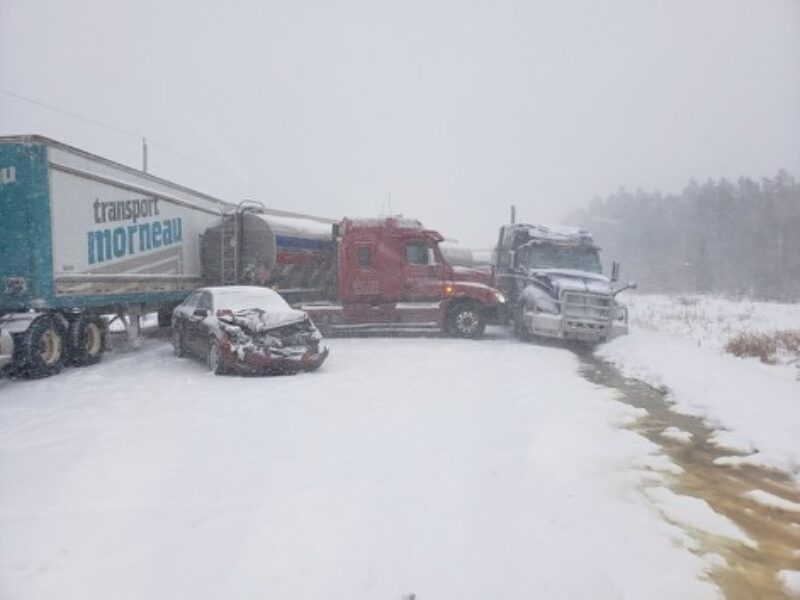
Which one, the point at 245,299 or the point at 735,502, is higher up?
the point at 245,299

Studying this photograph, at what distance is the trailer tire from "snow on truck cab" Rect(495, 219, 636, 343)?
10256 mm

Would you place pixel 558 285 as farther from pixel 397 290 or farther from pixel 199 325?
pixel 199 325

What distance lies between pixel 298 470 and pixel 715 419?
5.72 m

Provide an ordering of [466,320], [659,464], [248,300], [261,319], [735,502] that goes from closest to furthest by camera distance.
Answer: [735,502] < [659,464] < [261,319] < [248,300] < [466,320]

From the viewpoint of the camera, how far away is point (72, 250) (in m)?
10.5

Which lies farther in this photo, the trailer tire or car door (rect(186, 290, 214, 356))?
the trailer tire

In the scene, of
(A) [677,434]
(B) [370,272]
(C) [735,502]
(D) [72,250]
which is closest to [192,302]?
(D) [72,250]

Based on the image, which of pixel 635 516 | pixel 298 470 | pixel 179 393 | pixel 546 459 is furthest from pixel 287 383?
pixel 635 516

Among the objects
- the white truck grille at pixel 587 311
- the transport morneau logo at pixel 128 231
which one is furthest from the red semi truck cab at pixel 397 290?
the transport morneau logo at pixel 128 231

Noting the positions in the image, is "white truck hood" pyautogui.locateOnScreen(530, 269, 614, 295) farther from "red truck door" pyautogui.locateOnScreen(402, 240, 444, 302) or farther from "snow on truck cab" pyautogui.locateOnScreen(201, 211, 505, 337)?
"red truck door" pyautogui.locateOnScreen(402, 240, 444, 302)

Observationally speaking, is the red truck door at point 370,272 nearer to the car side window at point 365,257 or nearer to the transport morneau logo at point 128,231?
the car side window at point 365,257

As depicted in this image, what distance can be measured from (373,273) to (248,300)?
5.50m

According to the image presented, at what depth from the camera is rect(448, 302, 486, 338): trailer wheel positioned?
52.3 ft

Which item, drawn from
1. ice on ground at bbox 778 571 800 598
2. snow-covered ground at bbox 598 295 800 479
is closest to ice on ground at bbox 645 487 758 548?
ice on ground at bbox 778 571 800 598
